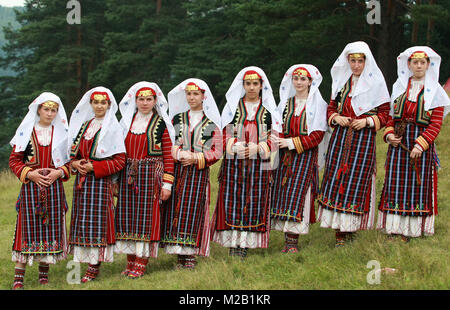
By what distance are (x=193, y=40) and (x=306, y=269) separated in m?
20.6

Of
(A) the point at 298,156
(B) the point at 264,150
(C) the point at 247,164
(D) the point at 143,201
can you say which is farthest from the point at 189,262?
(A) the point at 298,156

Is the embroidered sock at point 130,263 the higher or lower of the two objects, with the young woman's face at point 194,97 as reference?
lower

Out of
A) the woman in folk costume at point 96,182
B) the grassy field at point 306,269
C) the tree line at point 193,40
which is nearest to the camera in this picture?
the grassy field at point 306,269

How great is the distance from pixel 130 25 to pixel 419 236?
80.0 feet

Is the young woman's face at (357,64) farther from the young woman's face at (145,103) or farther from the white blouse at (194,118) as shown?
the young woman's face at (145,103)

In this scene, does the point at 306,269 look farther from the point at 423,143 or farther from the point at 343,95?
→ the point at 343,95

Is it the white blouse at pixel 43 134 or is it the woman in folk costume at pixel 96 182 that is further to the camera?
the white blouse at pixel 43 134

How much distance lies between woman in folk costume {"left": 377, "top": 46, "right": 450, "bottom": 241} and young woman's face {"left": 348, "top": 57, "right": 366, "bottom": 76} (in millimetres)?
466

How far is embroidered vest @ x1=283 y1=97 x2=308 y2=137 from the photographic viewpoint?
242 inches

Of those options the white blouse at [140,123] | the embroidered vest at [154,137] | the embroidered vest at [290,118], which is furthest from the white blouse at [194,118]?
the embroidered vest at [290,118]

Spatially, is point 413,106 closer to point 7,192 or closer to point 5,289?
point 5,289

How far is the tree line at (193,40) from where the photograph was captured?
16.2 metres

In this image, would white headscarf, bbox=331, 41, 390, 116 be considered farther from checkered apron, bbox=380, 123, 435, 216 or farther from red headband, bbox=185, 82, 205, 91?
red headband, bbox=185, 82, 205, 91

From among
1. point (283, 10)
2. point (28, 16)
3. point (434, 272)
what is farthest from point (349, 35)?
point (28, 16)
